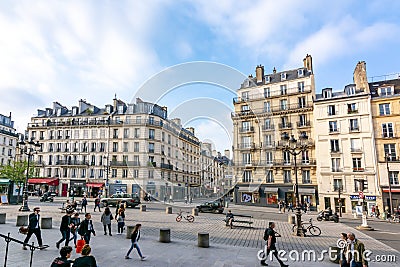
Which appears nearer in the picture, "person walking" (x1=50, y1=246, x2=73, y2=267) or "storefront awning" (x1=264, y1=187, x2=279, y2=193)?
"person walking" (x1=50, y1=246, x2=73, y2=267)

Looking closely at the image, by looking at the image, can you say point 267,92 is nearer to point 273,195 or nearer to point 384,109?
point 384,109

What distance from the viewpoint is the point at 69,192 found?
47.0 m

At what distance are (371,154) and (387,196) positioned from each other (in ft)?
17.3

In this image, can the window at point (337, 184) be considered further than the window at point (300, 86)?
No

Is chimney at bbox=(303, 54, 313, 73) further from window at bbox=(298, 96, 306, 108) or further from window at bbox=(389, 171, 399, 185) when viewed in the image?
window at bbox=(389, 171, 399, 185)

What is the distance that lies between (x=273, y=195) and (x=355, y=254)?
3120cm

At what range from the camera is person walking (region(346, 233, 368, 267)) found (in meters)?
6.82

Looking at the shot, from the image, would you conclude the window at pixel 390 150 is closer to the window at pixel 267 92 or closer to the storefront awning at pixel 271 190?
the storefront awning at pixel 271 190

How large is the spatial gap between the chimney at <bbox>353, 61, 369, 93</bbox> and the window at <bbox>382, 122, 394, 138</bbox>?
16.6 ft

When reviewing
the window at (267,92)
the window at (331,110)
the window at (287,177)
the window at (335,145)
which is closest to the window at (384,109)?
the window at (331,110)

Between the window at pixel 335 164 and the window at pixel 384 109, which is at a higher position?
the window at pixel 384 109

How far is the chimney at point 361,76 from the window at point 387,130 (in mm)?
5068

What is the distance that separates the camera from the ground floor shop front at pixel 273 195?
34.5 meters

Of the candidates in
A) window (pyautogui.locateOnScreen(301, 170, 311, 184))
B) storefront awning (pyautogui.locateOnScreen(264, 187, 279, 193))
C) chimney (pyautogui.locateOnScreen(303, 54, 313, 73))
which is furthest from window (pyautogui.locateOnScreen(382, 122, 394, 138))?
storefront awning (pyautogui.locateOnScreen(264, 187, 279, 193))
